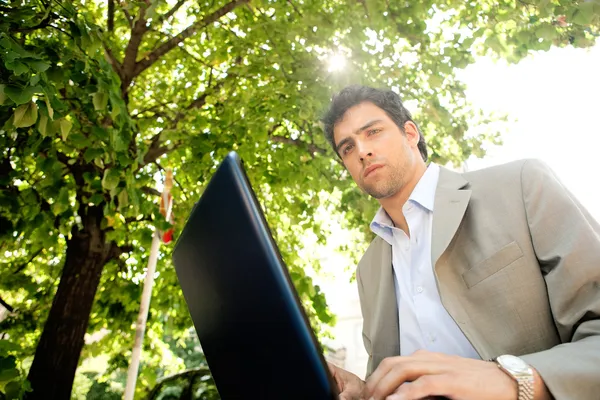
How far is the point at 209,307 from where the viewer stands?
833 mm

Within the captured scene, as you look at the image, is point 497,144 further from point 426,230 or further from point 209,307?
point 209,307

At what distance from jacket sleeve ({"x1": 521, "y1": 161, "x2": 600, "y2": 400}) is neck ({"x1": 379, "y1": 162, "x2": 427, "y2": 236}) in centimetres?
48

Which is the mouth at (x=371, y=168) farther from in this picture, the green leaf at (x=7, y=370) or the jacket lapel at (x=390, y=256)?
the green leaf at (x=7, y=370)

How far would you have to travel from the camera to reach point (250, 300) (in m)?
0.70

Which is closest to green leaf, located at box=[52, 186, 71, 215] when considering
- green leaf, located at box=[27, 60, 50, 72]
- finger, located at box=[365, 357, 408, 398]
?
green leaf, located at box=[27, 60, 50, 72]

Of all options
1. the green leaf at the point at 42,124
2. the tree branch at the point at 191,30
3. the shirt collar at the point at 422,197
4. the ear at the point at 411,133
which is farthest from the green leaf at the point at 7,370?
the tree branch at the point at 191,30

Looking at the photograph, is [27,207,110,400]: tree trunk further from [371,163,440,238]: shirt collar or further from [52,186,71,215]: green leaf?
[371,163,440,238]: shirt collar

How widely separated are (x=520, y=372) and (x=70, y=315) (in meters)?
4.48

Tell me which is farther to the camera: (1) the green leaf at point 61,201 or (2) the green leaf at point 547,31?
(1) the green leaf at point 61,201

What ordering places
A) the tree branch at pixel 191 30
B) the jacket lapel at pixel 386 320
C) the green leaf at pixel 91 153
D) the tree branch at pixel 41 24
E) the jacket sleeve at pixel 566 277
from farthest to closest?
the tree branch at pixel 191 30 < the green leaf at pixel 91 153 < the tree branch at pixel 41 24 < the jacket lapel at pixel 386 320 < the jacket sleeve at pixel 566 277

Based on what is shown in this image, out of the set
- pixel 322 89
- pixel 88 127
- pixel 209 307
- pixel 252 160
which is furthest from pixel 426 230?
pixel 252 160

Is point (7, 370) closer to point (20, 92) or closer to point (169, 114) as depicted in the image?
point (20, 92)

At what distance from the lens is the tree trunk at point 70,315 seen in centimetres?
386

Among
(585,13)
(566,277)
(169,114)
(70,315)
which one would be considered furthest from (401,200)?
(169,114)
